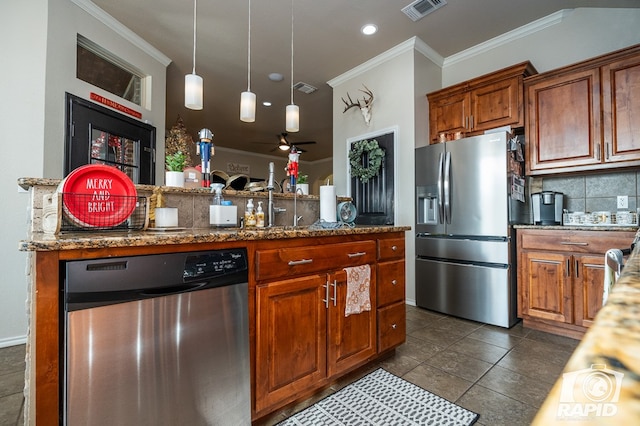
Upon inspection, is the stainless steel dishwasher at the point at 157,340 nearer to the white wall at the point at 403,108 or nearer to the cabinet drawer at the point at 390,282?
the cabinet drawer at the point at 390,282

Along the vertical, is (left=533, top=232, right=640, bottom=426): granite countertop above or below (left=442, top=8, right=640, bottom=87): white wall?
below

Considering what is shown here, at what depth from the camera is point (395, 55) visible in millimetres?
3660

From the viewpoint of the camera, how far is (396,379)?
1.89 meters

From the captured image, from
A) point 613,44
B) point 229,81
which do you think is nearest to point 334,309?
point 613,44

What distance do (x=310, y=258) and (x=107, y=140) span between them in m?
2.82

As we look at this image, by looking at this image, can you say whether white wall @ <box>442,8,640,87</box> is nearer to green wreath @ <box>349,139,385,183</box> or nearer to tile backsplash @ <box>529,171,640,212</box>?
tile backsplash @ <box>529,171,640,212</box>

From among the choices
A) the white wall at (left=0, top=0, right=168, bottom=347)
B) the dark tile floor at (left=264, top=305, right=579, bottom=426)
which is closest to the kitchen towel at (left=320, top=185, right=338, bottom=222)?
the dark tile floor at (left=264, top=305, right=579, bottom=426)

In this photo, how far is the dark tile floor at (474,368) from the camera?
5.31 ft

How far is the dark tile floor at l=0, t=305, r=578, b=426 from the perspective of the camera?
1.62 metres

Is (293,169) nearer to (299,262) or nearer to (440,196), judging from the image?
(299,262)

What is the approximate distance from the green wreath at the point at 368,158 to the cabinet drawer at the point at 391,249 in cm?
175

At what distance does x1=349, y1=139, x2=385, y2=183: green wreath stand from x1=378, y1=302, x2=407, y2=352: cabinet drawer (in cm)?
200

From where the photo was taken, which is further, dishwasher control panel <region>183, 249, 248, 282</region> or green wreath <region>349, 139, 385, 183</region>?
green wreath <region>349, 139, 385, 183</region>

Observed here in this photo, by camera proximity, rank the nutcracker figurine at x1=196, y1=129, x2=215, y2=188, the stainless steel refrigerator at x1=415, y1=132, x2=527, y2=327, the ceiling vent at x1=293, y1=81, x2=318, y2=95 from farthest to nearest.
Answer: the ceiling vent at x1=293, y1=81, x2=318, y2=95 → the stainless steel refrigerator at x1=415, y1=132, x2=527, y2=327 → the nutcracker figurine at x1=196, y1=129, x2=215, y2=188
